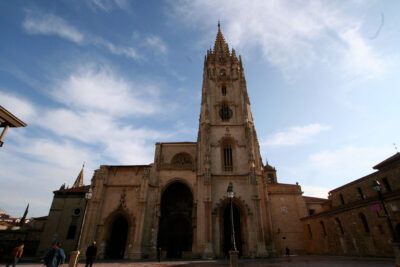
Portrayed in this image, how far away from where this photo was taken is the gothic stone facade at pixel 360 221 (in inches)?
698

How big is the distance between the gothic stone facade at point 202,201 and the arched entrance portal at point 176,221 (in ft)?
0.34

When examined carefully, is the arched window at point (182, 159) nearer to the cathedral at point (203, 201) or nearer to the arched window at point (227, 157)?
the cathedral at point (203, 201)

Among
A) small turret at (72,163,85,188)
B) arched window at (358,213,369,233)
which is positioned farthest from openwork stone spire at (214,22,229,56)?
small turret at (72,163,85,188)

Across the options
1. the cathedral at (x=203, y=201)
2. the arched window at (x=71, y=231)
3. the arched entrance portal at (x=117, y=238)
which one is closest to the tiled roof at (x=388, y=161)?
the cathedral at (x=203, y=201)

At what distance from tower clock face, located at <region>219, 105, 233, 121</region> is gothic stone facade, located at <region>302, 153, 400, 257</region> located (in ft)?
52.4

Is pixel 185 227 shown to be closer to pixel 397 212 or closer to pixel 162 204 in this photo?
pixel 162 204

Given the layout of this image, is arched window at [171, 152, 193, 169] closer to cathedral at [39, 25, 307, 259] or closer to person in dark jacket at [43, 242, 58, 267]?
cathedral at [39, 25, 307, 259]

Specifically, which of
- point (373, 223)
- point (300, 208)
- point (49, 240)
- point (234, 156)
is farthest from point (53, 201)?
point (373, 223)

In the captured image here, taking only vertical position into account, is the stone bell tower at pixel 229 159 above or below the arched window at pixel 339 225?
above

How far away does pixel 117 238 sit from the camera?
1041 inches

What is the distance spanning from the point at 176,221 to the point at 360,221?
18529mm

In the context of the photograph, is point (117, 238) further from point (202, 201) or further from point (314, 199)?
point (314, 199)

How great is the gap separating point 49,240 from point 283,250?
28613 millimetres

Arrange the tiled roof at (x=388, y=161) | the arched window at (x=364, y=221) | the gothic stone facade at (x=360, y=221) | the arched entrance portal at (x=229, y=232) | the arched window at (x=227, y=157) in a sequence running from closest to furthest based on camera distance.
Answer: the gothic stone facade at (x=360, y=221)
the arched window at (x=364, y=221)
the tiled roof at (x=388, y=161)
the arched entrance portal at (x=229, y=232)
the arched window at (x=227, y=157)
